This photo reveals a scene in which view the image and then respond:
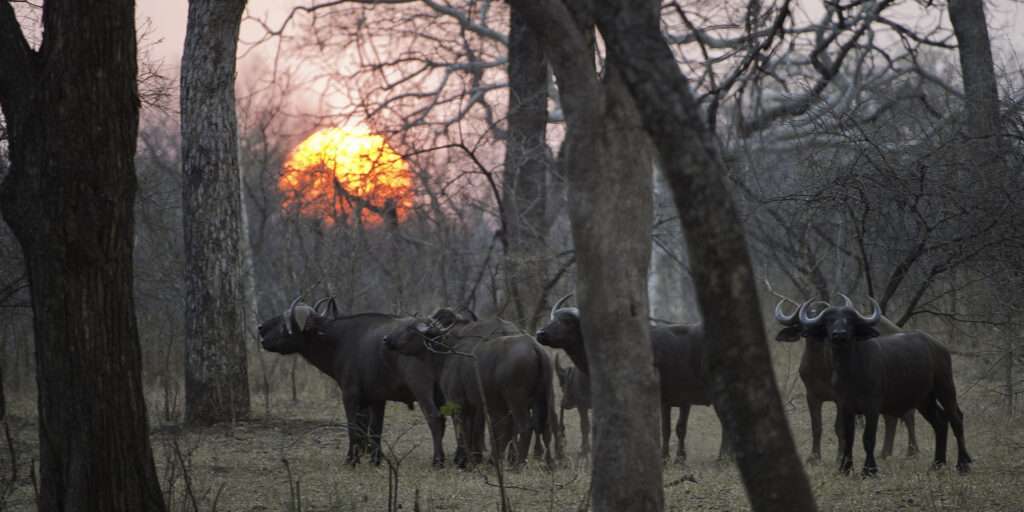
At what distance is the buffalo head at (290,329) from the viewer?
1357 cm

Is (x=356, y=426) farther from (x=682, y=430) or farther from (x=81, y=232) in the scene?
(x=81, y=232)

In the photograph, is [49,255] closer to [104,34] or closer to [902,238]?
→ [104,34]

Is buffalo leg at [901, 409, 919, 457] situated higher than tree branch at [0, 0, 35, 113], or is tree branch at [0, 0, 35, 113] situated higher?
tree branch at [0, 0, 35, 113]

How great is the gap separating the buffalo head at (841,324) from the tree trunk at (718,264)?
5.99 metres

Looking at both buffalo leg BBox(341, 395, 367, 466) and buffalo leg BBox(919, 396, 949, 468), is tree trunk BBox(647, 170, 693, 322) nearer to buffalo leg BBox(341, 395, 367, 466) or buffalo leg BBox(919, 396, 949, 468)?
buffalo leg BBox(341, 395, 367, 466)

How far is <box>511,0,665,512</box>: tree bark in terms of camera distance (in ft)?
22.3

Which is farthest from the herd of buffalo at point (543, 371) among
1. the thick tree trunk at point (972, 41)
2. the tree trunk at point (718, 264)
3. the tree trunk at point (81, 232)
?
the tree trunk at point (718, 264)

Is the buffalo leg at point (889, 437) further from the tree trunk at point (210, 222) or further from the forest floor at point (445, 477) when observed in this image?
the tree trunk at point (210, 222)

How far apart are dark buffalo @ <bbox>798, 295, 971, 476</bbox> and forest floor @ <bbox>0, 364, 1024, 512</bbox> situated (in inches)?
17.0

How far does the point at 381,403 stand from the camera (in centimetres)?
1326

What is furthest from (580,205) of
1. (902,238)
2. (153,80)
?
(153,80)

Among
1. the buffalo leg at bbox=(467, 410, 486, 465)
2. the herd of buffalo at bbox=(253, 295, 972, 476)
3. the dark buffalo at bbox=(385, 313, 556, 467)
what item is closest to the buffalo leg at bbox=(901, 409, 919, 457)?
the herd of buffalo at bbox=(253, 295, 972, 476)

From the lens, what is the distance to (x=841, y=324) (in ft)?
35.2

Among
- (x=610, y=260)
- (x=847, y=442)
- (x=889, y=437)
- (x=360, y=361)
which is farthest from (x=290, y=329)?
(x=610, y=260)
